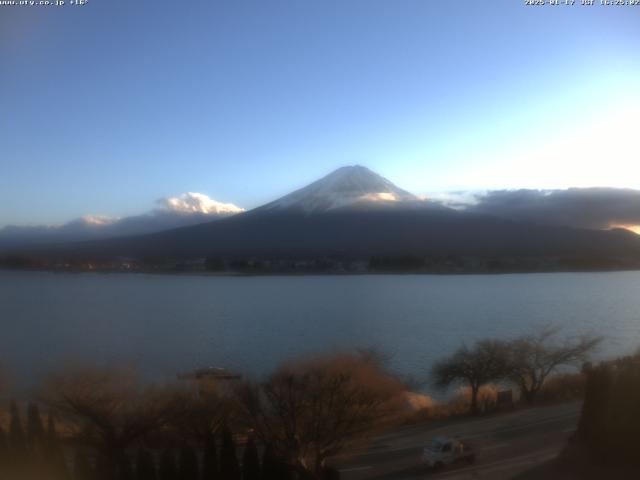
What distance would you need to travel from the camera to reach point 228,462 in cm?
408

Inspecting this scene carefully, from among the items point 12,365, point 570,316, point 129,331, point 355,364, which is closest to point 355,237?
point 570,316

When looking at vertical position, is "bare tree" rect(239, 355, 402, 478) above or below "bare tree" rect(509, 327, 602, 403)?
above

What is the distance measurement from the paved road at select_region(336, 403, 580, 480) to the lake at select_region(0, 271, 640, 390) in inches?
112

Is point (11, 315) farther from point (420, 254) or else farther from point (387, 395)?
point (420, 254)

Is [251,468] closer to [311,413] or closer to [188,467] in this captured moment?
[188,467]

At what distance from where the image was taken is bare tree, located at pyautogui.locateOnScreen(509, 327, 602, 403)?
8.59m

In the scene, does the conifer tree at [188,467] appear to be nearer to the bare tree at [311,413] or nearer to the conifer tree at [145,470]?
the conifer tree at [145,470]

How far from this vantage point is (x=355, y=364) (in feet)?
20.6

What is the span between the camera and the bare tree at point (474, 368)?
Result: 8203 mm

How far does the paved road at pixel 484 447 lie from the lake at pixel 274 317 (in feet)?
9.36

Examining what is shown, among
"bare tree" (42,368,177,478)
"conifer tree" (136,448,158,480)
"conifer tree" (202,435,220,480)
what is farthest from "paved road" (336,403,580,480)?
"bare tree" (42,368,177,478)

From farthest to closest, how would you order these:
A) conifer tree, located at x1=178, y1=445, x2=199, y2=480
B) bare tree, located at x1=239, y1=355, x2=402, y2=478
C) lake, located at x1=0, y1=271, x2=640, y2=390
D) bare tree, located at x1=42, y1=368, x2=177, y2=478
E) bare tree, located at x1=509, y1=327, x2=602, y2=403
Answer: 1. lake, located at x1=0, y1=271, x2=640, y2=390
2. bare tree, located at x1=509, y1=327, x2=602, y2=403
3. bare tree, located at x1=42, y1=368, x2=177, y2=478
4. bare tree, located at x1=239, y1=355, x2=402, y2=478
5. conifer tree, located at x1=178, y1=445, x2=199, y2=480

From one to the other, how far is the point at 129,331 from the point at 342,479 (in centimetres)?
1039

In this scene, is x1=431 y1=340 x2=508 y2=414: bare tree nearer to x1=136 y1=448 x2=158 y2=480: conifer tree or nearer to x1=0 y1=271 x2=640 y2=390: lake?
x1=0 y1=271 x2=640 y2=390: lake
